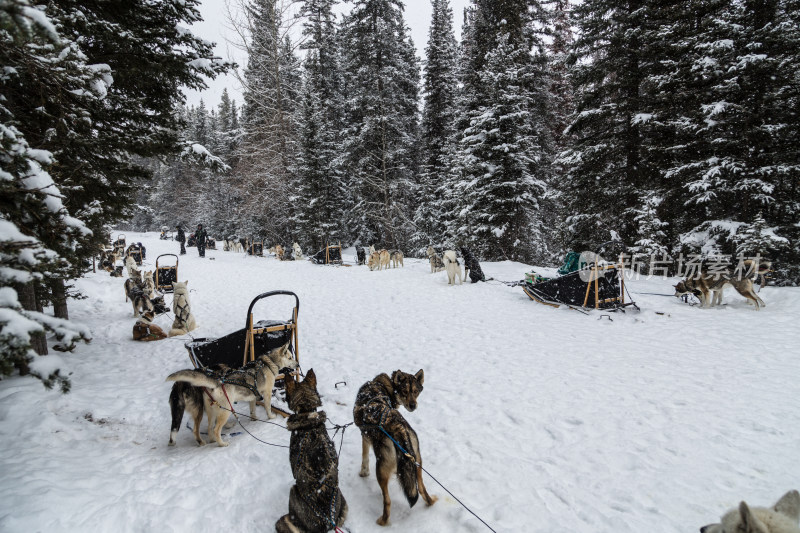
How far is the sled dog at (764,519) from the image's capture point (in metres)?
1.33

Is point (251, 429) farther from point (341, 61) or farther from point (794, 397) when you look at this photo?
point (341, 61)

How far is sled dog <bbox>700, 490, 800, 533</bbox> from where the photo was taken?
1331mm

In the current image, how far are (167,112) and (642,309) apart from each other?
1058 cm

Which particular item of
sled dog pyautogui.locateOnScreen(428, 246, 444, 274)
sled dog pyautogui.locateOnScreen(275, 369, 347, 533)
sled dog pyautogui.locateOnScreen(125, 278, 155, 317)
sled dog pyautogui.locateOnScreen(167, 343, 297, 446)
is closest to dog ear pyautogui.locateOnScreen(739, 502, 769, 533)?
sled dog pyautogui.locateOnScreen(275, 369, 347, 533)

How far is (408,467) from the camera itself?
7.95 feet

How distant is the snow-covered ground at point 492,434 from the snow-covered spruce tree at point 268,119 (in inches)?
713

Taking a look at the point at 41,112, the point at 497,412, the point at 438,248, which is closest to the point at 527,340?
the point at 497,412

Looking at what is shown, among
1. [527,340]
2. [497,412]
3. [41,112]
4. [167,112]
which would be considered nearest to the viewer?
[41,112]

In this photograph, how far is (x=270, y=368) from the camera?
157 inches

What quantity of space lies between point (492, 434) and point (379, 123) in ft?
67.1

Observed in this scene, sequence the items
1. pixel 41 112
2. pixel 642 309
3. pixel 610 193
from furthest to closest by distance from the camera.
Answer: pixel 610 193
pixel 642 309
pixel 41 112

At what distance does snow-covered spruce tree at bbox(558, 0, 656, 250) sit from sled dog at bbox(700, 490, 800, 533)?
540 inches

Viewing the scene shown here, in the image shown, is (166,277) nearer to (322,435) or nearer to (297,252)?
(322,435)

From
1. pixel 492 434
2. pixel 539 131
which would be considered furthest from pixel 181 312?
pixel 539 131
